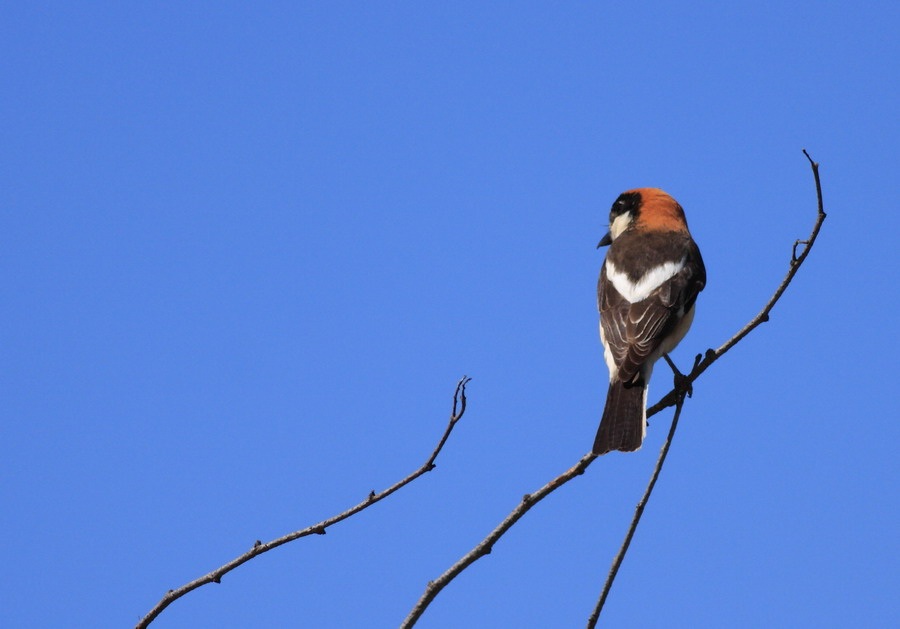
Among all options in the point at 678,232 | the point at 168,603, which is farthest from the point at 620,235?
the point at 168,603

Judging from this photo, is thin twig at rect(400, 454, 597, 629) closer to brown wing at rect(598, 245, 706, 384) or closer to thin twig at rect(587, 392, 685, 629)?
thin twig at rect(587, 392, 685, 629)

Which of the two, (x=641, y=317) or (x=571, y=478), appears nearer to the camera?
(x=571, y=478)

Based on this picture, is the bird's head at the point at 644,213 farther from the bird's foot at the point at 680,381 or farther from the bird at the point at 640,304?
the bird's foot at the point at 680,381

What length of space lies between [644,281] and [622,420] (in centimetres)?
130

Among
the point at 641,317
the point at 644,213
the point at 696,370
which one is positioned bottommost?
the point at 696,370

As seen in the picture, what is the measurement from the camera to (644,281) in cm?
563

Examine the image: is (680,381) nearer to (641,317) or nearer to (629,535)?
(641,317)

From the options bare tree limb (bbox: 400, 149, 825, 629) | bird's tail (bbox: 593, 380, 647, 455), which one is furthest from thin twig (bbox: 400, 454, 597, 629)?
bird's tail (bbox: 593, 380, 647, 455)

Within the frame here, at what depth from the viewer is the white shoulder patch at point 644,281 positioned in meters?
5.54

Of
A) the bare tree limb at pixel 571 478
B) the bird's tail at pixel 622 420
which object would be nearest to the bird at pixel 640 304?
the bird's tail at pixel 622 420

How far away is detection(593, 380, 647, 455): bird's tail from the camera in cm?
433

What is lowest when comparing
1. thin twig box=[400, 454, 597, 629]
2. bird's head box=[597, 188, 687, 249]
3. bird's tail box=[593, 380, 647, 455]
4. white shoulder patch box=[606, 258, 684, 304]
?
thin twig box=[400, 454, 597, 629]

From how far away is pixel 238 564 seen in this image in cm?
240

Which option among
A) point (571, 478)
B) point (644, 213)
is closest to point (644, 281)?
point (644, 213)
